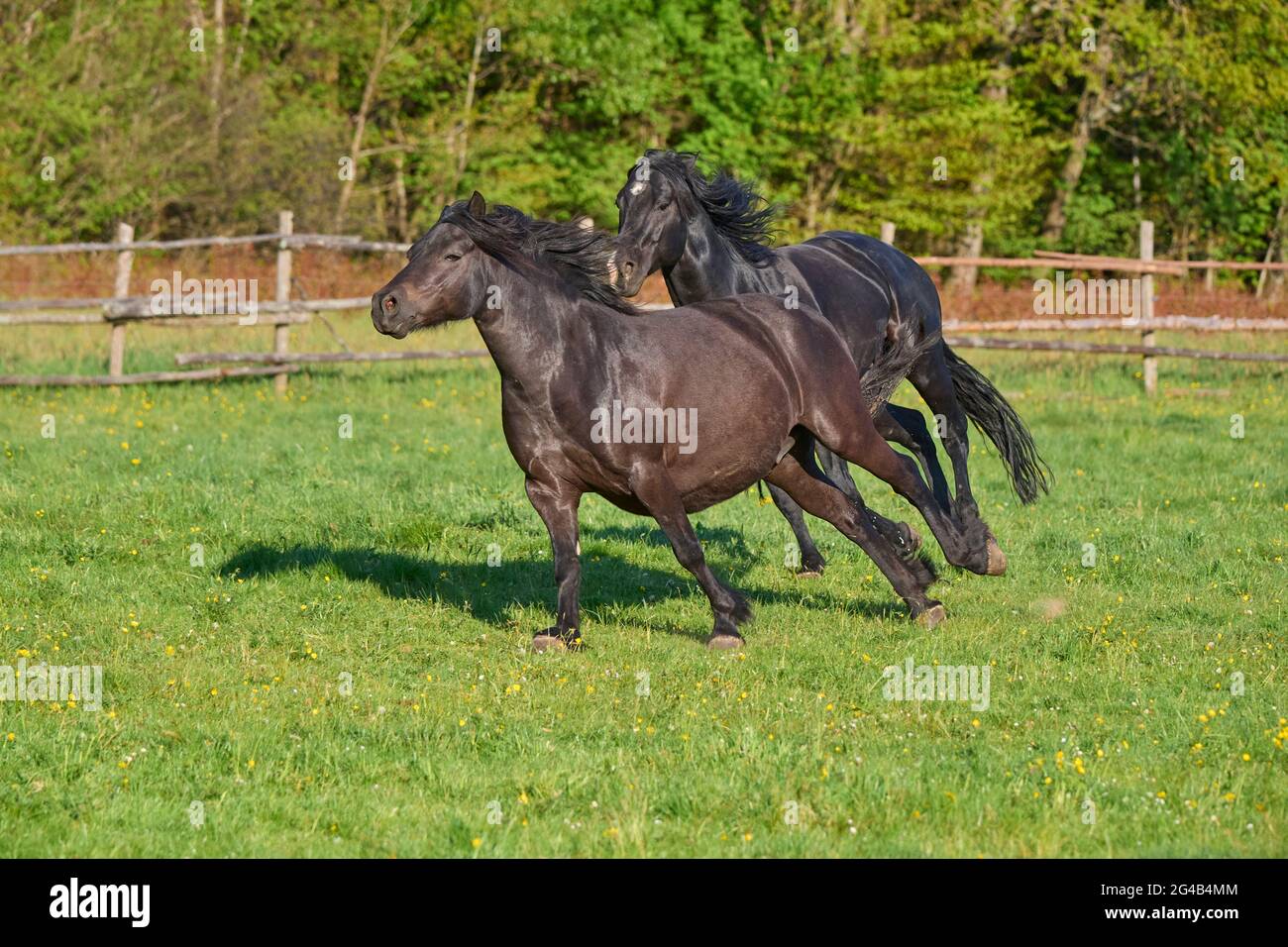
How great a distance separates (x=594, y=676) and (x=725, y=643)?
0.75 metres

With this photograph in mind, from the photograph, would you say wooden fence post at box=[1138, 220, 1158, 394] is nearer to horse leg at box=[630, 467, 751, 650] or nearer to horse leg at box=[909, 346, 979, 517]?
horse leg at box=[909, 346, 979, 517]

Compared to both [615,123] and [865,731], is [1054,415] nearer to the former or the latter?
[865,731]

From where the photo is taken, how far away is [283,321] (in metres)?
17.8

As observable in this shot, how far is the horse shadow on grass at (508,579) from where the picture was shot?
8.23 meters

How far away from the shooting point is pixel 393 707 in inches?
243

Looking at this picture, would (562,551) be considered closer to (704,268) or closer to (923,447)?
(704,268)

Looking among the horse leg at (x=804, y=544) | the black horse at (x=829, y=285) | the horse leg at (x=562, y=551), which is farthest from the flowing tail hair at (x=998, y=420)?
the horse leg at (x=562, y=551)

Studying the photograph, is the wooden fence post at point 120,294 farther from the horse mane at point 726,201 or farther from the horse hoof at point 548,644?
the horse hoof at point 548,644

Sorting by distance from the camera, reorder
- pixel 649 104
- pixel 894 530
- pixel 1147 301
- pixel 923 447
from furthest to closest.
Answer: pixel 649 104 → pixel 1147 301 → pixel 923 447 → pixel 894 530

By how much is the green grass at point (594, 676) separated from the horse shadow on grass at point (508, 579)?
0.03 metres

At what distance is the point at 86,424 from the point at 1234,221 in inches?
1165

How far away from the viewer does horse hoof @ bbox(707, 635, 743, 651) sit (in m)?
7.08

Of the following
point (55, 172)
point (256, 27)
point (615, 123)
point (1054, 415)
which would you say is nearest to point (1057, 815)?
point (1054, 415)

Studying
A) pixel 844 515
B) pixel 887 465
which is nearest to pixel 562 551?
pixel 844 515
